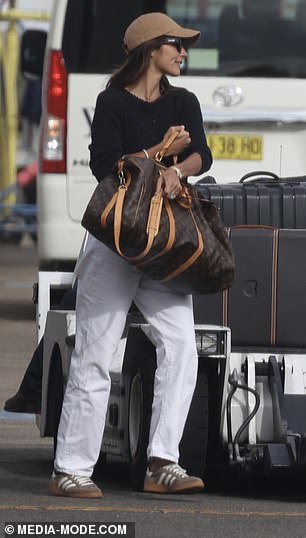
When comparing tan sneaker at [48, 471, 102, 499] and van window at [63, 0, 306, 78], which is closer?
tan sneaker at [48, 471, 102, 499]

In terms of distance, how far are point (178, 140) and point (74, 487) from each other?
4.19 ft

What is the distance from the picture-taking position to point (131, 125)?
22.7 ft

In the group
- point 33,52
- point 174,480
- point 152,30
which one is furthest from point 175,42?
point 33,52

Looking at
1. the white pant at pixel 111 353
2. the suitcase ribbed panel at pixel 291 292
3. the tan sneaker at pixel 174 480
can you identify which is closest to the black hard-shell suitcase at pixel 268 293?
the suitcase ribbed panel at pixel 291 292

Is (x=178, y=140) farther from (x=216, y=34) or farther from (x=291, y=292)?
(x=216, y=34)

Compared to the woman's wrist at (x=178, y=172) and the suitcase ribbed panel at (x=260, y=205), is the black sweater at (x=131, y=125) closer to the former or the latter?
the woman's wrist at (x=178, y=172)

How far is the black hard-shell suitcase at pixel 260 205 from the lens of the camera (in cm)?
808

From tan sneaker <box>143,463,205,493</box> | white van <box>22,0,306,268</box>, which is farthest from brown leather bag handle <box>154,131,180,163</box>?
white van <box>22,0,306,268</box>

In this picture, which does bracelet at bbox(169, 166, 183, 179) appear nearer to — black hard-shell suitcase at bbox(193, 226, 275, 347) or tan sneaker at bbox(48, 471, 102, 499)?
black hard-shell suitcase at bbox(193, 226, 275, 347)

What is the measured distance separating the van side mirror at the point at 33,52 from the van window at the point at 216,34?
934 mm

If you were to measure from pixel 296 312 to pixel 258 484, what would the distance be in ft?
2.34

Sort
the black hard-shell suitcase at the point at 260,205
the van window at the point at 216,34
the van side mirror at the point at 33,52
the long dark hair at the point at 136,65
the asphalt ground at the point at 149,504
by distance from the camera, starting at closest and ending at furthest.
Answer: the asphalt ground at the point at 149,504 < the long dark hair at the point at 136,65 < the black hard-shell suitcase at the point at 260,205 < the van window at the point at 216,34 < the van side mirror at the point at 33,52

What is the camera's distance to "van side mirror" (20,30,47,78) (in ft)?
45.4

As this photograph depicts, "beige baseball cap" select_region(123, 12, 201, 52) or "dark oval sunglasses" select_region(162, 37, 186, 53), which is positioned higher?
"beige baseball cap" select_region(123, 12, 201, 52)
